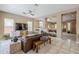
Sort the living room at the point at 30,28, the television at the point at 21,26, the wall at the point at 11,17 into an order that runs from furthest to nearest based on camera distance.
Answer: the television at the point at 21,26, the wall at the point at 11,17, the living room at the point at 30,28

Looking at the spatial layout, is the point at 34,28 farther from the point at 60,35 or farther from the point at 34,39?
the point at 34,39

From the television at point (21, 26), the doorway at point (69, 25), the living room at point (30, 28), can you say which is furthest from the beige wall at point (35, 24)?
the doorway at point (69, 25)

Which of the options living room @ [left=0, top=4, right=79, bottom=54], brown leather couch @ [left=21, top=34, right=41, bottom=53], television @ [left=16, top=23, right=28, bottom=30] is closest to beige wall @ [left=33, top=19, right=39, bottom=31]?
living room @ [left=0, top=4, right=79, bottom=54]

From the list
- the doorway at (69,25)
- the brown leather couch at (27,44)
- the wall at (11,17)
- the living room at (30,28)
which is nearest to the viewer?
the brown leather couch at (27,44)

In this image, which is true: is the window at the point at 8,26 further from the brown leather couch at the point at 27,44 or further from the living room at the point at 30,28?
the brown leather couch at the point at 27,44

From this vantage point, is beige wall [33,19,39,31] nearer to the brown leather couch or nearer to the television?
the television

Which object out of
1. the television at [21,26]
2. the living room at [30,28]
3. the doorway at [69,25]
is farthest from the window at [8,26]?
the doorway at [69,25]

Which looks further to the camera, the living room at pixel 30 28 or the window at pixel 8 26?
the window at pixel 8 26

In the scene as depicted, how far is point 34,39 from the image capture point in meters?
4.66

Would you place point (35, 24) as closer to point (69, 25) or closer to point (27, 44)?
point (69, 25)

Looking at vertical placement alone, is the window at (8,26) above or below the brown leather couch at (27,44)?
above

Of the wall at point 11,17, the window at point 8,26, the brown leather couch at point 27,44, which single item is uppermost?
the wall at point 11,17

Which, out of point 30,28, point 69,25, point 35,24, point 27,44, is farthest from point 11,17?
point 69,25
